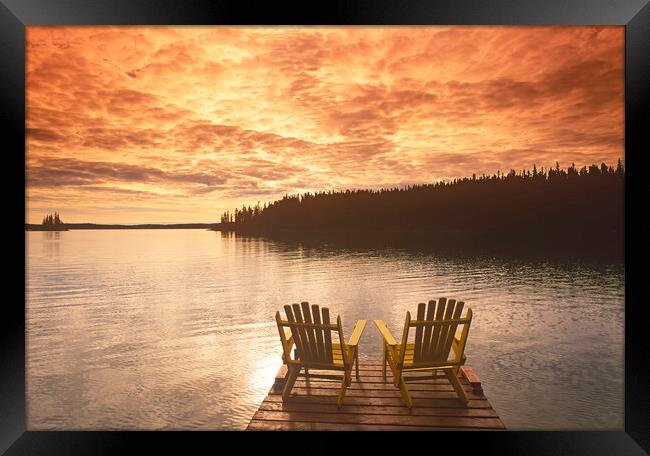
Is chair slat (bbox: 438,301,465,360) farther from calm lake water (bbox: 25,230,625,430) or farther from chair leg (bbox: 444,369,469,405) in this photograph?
calm lake water (bbox: 25,230,625,430)

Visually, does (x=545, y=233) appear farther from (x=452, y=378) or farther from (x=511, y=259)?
(x=452, y=378)

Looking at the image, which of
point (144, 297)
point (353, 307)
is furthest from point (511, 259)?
point (144, 297)

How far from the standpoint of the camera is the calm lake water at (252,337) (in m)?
7.27

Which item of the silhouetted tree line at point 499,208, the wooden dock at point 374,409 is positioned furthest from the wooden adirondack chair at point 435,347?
the silhouetted tree line at point 499,208

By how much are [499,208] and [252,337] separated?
50451mm

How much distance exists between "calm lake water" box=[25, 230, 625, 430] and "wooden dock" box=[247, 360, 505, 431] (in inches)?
113

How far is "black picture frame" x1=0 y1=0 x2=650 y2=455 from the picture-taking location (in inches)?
134

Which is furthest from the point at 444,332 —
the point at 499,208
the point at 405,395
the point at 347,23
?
the point at 499,208

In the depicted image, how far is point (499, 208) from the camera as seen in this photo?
5653 centimetres

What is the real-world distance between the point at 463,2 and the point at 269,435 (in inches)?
142

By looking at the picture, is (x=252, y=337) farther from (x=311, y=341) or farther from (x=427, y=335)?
(x=427, y=335)

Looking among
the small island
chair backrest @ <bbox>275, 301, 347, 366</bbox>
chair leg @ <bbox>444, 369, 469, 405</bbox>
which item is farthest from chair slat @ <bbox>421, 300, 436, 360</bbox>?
the small island

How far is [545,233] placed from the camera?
53.6 metres

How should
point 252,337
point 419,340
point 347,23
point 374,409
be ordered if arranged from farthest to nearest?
1. point 252,337
2. point 419,340
3. point 374,409
4. point 347,23
